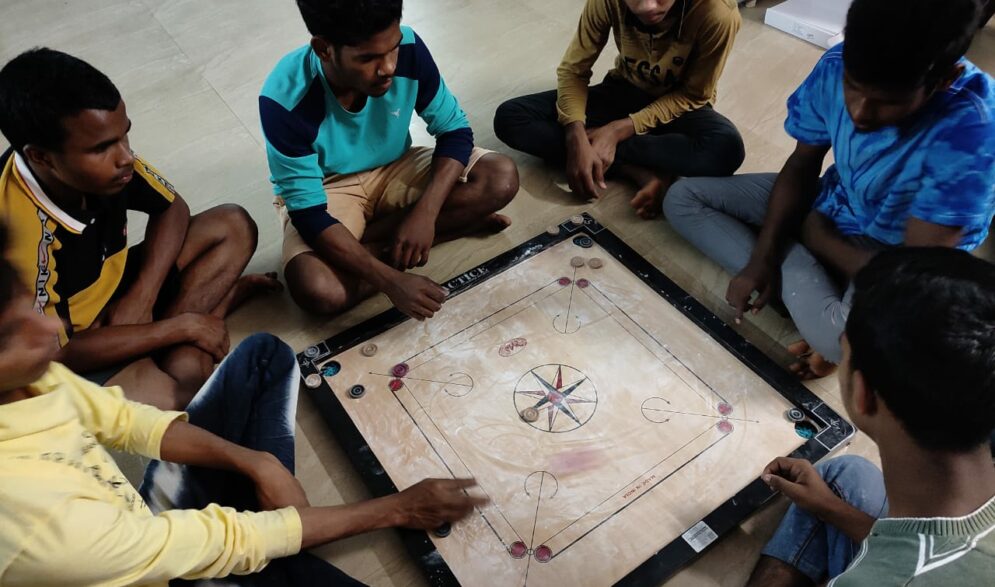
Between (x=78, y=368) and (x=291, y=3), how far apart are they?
6.78 ft

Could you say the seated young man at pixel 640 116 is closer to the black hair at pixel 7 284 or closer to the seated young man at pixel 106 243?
the seated young man at pixel 106 243

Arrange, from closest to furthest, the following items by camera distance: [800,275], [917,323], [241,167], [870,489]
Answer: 1. [917,323]
2. [870,489]
3. [800,275]
4. [241,167]

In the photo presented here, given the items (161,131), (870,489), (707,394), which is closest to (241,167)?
(161,131)

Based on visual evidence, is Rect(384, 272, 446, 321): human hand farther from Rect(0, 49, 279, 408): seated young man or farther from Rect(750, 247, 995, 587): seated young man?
Rect(750, 247, 995, 587): seated young man

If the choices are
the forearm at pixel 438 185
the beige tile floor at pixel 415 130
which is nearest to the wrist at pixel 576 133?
the beige tile floor at pixel 415 130

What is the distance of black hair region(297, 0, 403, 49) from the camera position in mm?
1389

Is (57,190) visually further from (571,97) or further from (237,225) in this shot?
(571,97)

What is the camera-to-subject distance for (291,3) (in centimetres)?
300

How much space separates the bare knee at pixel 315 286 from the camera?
171 cm

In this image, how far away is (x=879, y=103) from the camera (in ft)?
4.17

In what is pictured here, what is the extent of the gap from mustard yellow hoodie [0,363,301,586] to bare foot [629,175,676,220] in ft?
4.23

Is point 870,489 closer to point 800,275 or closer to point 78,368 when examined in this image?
point 800,275

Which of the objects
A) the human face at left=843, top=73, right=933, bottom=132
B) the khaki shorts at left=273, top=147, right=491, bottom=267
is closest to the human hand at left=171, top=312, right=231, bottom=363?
the khaki shorts at left=273, top=147, right=491, bottom=267

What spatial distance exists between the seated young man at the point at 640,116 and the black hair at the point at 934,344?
119 centimetres
